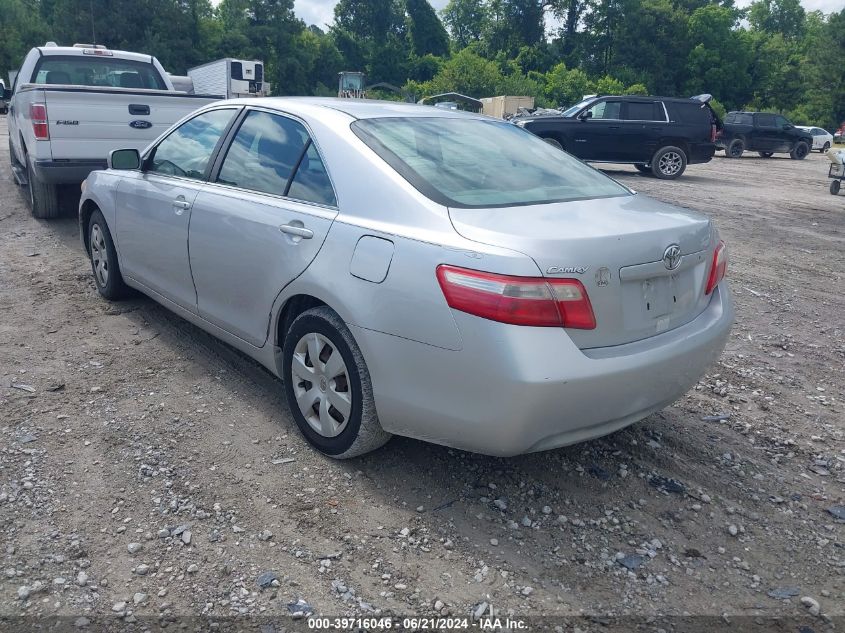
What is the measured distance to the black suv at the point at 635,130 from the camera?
54.9 feet

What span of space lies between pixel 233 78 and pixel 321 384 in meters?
26.2

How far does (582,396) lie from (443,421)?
550mm

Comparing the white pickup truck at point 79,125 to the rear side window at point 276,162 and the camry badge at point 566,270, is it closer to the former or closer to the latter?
the rear side window at point 276,162

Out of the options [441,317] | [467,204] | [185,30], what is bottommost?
[441,317]

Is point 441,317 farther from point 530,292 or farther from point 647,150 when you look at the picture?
point 647,150

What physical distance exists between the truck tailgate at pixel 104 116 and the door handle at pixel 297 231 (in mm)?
5221

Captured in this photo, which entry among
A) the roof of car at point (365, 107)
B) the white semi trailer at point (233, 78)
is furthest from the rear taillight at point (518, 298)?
the white semi trailer at point (233, 78)

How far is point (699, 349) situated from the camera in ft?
10.6

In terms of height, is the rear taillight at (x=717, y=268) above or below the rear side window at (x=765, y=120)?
below

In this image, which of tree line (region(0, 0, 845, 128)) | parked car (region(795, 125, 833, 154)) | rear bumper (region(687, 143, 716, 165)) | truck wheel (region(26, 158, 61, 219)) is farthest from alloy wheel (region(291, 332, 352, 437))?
tree line (region(0, 0, 845, 128))

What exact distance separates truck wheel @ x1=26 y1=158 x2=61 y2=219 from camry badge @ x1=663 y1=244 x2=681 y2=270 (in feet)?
24.0

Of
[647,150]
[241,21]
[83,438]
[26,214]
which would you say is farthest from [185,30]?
[83,438]

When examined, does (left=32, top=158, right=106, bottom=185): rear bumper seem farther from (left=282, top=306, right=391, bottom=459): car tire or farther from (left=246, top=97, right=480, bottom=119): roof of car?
(left=282, top=306, right=391, bottom=459): car tire

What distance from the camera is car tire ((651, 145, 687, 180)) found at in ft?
55.8
